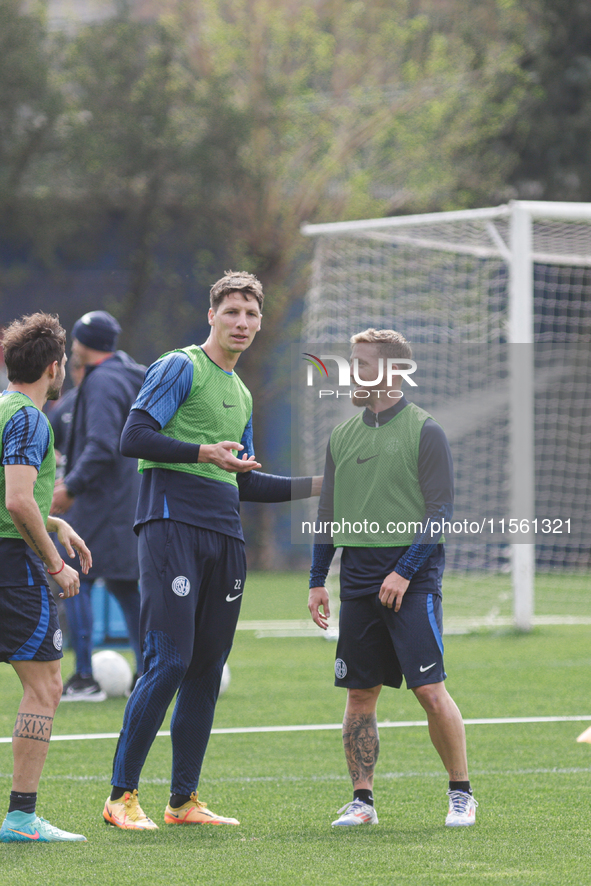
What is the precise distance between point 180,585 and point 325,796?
134 cm

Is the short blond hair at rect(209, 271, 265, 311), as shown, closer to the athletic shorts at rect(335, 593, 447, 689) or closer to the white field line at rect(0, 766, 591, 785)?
the athletic shorts at rect(335, 593, 447, 689)

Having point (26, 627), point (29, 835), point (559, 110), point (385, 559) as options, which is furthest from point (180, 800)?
point (559, 110)

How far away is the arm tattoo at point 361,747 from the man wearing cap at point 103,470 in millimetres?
2617

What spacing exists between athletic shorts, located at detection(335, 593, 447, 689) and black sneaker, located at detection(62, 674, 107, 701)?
11.1 feet

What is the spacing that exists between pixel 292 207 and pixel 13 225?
5.11m

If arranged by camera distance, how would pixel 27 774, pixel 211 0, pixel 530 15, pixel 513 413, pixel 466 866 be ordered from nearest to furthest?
1. pixel 466 866
2. pixel 27 774
3. pixel 513 413
4. pixel 530 15
5. pixel 211 0

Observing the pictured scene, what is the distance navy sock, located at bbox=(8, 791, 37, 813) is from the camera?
13.0 feet

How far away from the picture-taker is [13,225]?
20.5 meters

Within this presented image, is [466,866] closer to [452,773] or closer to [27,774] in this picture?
[452,773]

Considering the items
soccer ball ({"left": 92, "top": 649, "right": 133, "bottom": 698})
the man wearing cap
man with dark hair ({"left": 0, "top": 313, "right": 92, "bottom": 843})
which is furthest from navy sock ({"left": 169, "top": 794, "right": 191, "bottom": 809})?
soccer ball ({"left": 92, "top": 649, "right": 133, "bottom": 698})

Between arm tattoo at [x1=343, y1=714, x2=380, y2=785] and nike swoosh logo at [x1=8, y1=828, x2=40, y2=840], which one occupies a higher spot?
arm tattoo at [x1=343, y1=714, x2=380, y2=785]

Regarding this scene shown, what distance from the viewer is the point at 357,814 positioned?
14.3 ft

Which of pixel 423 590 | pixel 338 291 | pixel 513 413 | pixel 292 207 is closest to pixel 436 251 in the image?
pixel 338 291

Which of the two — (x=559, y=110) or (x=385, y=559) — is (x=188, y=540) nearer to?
(x=385, y=559)
